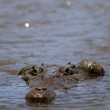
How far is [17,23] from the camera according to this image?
18.4m

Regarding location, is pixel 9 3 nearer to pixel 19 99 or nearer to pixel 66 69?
pixel 66 69

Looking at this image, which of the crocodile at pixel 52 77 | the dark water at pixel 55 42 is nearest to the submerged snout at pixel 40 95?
the crocodile at pixel 52 77

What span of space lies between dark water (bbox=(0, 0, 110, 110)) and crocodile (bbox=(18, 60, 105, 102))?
130mm

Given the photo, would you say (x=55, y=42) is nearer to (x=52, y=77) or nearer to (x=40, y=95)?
(x=52, y=77)

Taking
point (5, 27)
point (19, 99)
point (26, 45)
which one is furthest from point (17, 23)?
point (19, 99)

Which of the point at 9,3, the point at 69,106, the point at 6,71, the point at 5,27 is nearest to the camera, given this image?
the point at 69,106

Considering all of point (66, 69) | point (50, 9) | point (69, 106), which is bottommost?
point (69, 106)

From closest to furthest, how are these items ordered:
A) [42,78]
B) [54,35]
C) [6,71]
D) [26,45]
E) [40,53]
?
[42,78], [6,71], [40,53], [26,45], [54,35]

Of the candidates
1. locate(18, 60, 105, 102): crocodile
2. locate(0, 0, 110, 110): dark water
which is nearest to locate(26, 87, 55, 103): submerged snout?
locate(18, 60, 105, 102): crocodile

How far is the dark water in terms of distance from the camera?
28.1 ft

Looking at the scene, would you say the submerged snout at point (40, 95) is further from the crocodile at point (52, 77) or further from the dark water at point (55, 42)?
the dark water at point (55, 42)

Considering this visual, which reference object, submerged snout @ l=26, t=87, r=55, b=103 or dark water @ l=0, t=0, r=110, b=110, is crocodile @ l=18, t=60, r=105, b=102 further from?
dark water @ l=0, t=0, r=110, b=110

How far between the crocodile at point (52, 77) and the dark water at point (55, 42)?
0.13 metres

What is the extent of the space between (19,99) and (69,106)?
2.91ft
